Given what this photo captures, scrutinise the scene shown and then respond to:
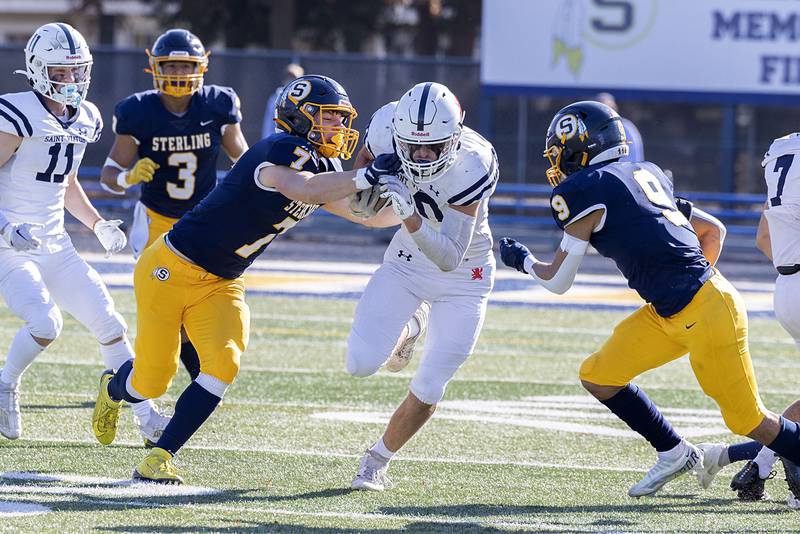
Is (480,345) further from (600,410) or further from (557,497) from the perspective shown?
(557,497)

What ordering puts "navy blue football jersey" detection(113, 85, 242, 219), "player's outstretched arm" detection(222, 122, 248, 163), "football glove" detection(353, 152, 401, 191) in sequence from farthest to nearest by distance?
"player's outstretched arm" detection(222, 122, 248, 163) → "navy blue football jersey" detection(113, 85, 242, 219) → "football glove" detection(353, 152, 401, 191)

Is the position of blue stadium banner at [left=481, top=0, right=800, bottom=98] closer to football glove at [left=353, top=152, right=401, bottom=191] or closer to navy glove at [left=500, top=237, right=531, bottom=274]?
navy glove at [left=500, top=237, right=531, bottom=274]

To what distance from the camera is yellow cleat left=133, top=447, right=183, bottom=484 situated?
521 cm

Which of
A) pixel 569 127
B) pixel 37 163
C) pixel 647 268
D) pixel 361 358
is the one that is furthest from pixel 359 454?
pixel 37 163

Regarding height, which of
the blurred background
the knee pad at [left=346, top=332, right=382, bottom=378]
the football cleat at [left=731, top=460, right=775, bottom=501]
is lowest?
the blurred background

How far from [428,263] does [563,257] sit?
0.64 metres

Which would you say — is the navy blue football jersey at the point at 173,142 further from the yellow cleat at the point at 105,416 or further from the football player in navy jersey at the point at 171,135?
the yellow cleat at the point at 105,416

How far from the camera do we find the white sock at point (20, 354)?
6.06m

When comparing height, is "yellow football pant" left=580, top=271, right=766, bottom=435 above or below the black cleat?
above

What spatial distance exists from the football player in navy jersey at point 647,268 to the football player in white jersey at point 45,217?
1.98 metres

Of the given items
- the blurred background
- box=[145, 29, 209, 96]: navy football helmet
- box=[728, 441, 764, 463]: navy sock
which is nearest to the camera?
box=[728, 441, 764, 463]: navy sock

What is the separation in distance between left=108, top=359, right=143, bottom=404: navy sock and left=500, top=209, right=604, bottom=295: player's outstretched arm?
1.61 metres

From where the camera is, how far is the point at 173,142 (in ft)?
23.4

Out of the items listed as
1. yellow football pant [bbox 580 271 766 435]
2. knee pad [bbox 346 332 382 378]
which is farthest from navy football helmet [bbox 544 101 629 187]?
knee pad [bbox 346 332 382 378]
